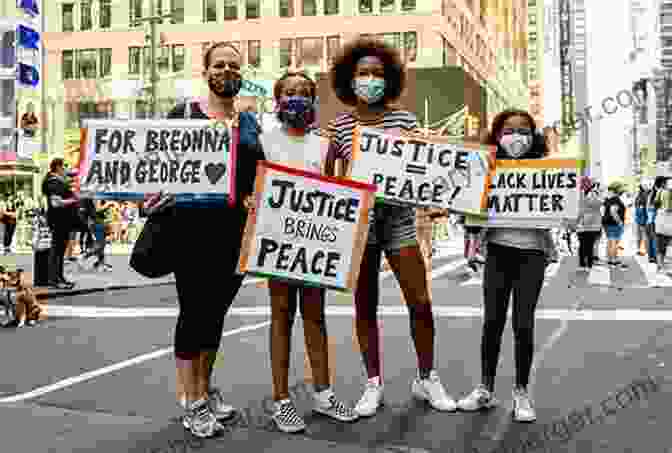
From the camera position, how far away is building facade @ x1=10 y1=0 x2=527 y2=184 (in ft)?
166

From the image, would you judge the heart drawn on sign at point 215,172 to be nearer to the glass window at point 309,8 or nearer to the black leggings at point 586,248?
the black leggings at point 586,248

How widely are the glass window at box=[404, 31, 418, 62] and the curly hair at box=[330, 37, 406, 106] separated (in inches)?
1832

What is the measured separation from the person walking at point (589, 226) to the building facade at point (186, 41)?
34184 mm

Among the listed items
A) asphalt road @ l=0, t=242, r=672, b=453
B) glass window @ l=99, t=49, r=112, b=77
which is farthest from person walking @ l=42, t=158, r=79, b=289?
glass window @ l=99, t=49, r=112, b=77

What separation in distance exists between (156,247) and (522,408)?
2.07 metres

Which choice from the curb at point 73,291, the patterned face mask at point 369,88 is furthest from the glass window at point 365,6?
the patterned face mask at point 369,88

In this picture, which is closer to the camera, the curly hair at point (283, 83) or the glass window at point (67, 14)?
the curly hair at point (283, 83)

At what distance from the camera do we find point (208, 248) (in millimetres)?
4113

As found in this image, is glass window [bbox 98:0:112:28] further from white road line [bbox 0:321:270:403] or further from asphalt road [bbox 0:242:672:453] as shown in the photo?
white road line [bbox 0:321:270:403]

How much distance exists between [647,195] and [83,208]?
12.3 meters

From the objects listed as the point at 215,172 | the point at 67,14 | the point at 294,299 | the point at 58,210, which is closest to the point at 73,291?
the point at 58,210

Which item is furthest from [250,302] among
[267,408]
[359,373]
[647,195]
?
[647,195]

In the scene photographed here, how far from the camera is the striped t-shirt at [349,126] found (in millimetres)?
4541

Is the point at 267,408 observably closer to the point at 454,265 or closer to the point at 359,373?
the point at 359,373
